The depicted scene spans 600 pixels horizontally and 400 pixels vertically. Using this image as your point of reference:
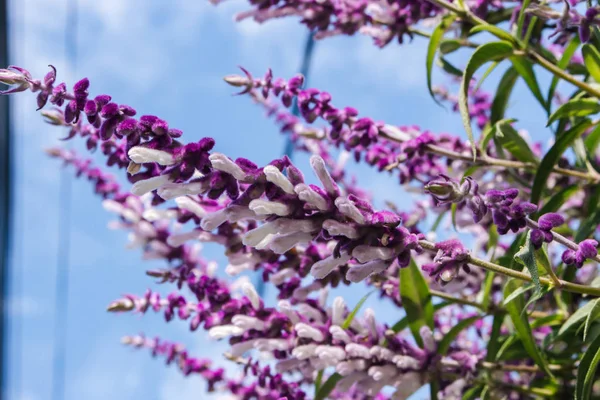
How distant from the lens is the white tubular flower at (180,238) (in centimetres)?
123

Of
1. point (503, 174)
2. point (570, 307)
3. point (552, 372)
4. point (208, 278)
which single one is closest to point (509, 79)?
point (503, 174)

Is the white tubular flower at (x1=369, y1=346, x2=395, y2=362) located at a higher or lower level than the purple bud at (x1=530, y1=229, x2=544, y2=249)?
lower

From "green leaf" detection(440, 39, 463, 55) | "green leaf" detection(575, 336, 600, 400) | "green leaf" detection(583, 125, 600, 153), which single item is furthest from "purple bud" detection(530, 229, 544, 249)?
"green leaf" detection(440, 39, 463, 55)

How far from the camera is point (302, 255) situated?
1.14 meters

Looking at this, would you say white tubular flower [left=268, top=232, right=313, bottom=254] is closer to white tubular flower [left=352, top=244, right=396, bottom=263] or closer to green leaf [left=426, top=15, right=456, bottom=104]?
white tubular flower [left=352, top=244, right=396, bottom=263]

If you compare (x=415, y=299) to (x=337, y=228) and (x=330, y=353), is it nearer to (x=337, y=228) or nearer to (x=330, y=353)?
(x=330, y=353)

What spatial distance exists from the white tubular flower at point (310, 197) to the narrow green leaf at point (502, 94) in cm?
77

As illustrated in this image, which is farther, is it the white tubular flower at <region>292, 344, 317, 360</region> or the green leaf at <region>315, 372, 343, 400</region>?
the green leaf at <region>315, 372, 343, 400</region>

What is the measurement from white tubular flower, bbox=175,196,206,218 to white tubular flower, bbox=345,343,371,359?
0.32 meters

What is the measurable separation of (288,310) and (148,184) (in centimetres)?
46

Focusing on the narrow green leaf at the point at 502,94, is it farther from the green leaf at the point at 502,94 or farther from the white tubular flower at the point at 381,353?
the white tubular flower at the point at 381,353

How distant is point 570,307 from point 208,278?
66 cm

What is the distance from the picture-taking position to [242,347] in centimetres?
116

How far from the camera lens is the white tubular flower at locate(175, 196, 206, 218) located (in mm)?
1042
